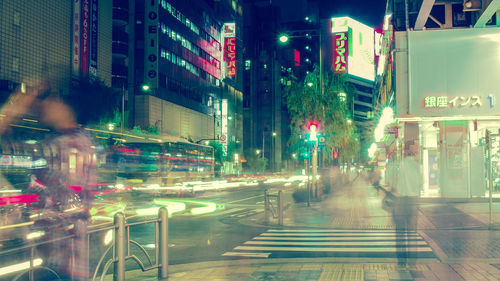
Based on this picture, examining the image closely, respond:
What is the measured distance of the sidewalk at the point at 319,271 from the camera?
782cm

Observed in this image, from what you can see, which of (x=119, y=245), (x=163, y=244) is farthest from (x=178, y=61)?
(x=119, y=245)

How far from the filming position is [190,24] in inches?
2771

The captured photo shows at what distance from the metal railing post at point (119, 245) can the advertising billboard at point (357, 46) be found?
49217 mm

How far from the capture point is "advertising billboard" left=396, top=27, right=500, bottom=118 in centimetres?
2339

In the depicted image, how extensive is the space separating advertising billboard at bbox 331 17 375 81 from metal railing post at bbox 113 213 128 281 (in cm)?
4922

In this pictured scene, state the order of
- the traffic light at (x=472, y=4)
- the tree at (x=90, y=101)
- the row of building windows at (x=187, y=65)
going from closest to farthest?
the traffic light at (x=472, y=4) → the tree at (x=90, y=101) → the row of building windows at (x=187, y=65)

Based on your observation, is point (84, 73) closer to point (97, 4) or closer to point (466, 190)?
point (97, 4)

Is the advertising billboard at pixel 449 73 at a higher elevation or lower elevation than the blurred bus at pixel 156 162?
higher

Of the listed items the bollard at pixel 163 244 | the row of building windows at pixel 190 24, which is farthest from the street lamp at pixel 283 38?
the row of building windows at pixel 190 24

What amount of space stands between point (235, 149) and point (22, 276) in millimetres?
86004

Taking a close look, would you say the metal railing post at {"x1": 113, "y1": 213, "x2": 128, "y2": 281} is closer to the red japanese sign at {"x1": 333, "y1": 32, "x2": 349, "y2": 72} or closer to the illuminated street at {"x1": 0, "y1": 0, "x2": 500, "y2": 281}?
the illuminated street at {"x1": 0, "y1": 0, "x2": 500, "y2": 281}

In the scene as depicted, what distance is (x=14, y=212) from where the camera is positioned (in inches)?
556

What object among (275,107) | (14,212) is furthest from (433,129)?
(275,107)

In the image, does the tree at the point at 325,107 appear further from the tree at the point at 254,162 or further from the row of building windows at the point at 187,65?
the tree at the point at 254,162
